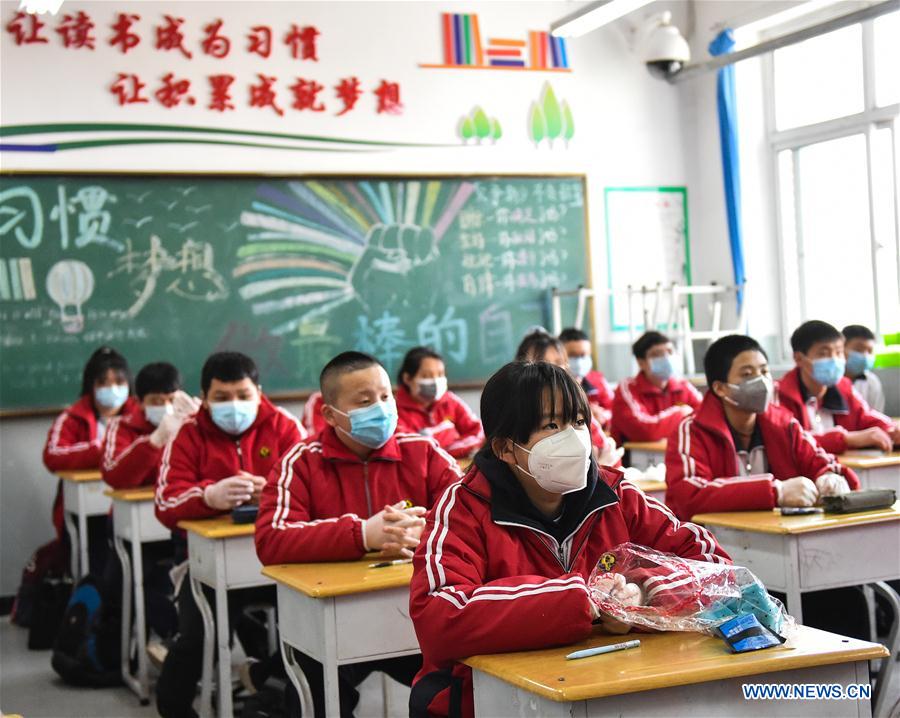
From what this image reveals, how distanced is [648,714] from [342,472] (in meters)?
1.53

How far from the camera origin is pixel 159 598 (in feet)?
14.5

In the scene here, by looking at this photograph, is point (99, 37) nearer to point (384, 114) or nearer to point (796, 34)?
point (384, 114)

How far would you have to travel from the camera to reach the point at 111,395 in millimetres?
5641

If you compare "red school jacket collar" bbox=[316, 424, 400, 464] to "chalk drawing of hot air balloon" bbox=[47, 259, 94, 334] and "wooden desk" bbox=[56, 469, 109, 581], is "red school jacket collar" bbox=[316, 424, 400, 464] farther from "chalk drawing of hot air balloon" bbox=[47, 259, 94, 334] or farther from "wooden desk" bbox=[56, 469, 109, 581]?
"chalk drawing of hot air balloon" bbox=[47, 259, 94, 334]

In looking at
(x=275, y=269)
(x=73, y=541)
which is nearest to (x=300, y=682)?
(x=73, y=541)

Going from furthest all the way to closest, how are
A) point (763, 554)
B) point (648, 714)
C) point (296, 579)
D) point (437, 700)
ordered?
1. point (763, 554)
2. point (296, 579)
3. point (437, 700)
4. point (648, 714)

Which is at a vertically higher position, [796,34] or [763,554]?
[796,34]

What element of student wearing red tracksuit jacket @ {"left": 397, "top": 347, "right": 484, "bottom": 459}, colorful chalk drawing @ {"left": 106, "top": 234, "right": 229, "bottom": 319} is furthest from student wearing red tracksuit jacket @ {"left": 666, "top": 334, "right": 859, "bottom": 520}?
colorful chalk drawing @ {"left": 106, "top": 234, "right": 229, "bottom": 319}

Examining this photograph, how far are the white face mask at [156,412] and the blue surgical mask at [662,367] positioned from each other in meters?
2.71

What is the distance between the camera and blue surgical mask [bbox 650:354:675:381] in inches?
247

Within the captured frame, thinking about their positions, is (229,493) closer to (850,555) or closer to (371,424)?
(371,424)

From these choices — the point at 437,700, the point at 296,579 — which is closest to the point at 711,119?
the point at 296,579

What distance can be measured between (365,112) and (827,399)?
128 inches

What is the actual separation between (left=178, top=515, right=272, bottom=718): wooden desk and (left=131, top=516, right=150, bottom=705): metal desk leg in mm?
755
